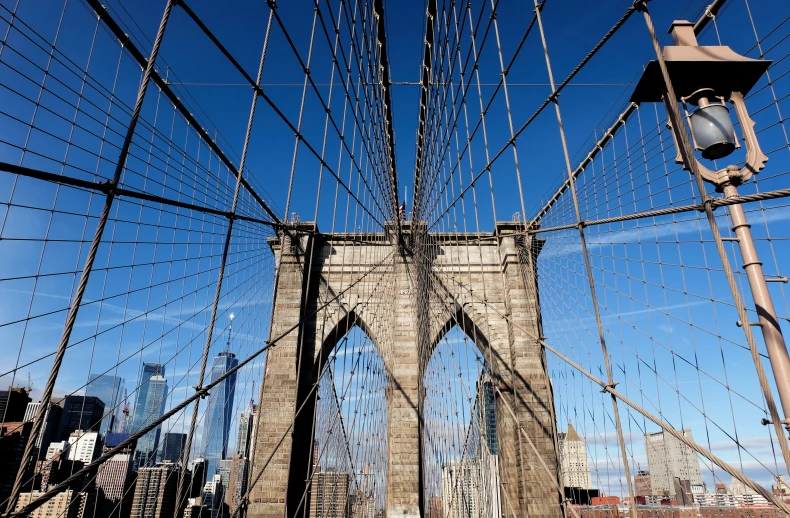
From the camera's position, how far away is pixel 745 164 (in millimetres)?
3031

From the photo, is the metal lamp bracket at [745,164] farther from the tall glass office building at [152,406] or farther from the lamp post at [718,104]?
the tall glass office building at [152,406]

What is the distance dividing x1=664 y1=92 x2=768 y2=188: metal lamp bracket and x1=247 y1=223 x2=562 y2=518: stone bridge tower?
21.6 feet

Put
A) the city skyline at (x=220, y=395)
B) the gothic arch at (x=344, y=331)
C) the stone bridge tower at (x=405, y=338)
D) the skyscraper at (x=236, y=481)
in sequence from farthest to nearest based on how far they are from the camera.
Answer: the skyscraper at (x=236, y=481) < the gothic arch at (x=344, y=331) < the stone bridge tower at (x=405, y=338) < the city skyline at (x=220, y=395)

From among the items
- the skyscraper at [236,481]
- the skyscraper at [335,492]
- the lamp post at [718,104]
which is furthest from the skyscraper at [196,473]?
the lamp post at [718,104]

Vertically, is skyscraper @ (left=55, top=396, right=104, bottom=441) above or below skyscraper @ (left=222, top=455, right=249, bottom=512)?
above

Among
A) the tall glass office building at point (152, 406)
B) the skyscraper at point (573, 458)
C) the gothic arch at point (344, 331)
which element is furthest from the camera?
the skyscraper at point (573, 458)

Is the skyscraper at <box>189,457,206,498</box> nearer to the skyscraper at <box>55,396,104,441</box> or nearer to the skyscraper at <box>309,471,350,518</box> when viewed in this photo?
the skyscraper at <box>55,396,104,441</box>

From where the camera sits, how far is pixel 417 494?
10.1 meters

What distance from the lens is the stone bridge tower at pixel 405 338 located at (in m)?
9.98

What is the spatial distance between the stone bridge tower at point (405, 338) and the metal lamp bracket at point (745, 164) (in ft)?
21.6

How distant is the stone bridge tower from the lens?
393 inches

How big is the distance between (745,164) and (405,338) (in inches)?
360

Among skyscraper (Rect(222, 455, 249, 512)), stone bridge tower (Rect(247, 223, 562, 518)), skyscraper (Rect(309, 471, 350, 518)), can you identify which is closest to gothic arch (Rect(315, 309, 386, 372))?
stone bridge tower (Rect(247, 223, 562, 518))

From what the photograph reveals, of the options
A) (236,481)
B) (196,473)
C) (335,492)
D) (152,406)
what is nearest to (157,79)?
(335,492)
